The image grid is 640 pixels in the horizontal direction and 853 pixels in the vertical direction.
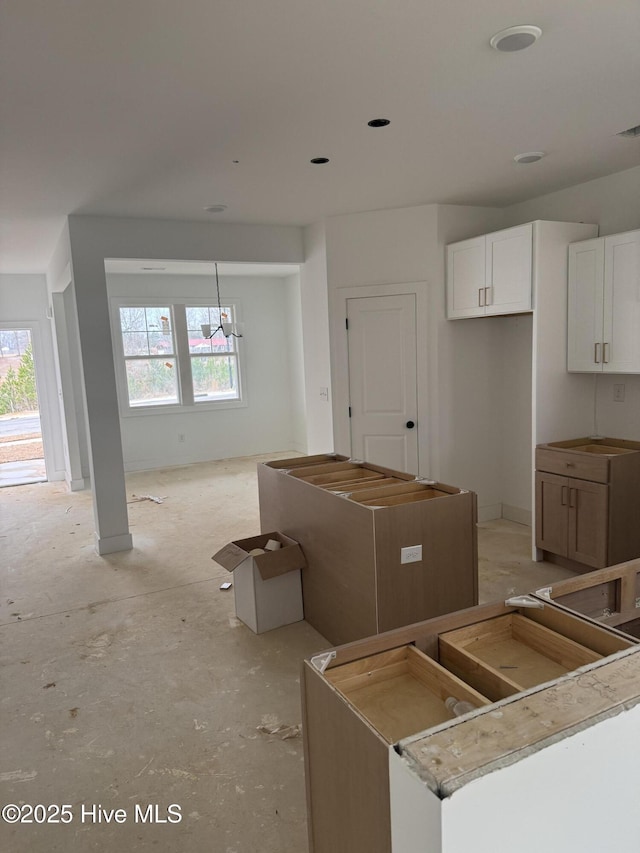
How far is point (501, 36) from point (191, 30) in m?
1.14

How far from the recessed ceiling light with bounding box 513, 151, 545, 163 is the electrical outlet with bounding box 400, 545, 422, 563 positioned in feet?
8.29

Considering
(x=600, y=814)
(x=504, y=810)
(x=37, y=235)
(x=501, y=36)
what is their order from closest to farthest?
1. (x=504, y=810)
2. (x=600, y=814)
3. (x=501, y=36)
4. (x=37, y=235)

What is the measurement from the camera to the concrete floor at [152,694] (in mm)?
2041

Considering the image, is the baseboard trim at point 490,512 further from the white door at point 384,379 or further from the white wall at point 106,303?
the white wall at point 106,303

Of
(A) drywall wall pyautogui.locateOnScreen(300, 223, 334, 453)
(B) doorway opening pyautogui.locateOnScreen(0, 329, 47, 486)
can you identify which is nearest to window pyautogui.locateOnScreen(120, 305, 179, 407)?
(B) doorway opening pyautogui.locateOnScreen(0, 329, 47, 486)

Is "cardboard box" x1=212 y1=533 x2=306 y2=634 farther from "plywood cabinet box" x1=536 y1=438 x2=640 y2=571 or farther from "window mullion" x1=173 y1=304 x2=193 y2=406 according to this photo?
"window mullion" x1=173 y1=304 x2=193 y2=406

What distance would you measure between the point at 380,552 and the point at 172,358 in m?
6.39

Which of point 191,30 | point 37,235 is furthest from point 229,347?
point 191,30

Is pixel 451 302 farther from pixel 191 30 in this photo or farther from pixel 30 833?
pixel 30 833

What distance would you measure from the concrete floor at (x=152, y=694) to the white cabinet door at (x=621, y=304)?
151 centimetres

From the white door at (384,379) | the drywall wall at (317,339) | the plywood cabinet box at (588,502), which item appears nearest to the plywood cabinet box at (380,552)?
the plywood cabinet box at (588,502)

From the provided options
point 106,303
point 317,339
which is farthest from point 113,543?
point 317,339

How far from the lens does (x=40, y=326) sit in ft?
24.1

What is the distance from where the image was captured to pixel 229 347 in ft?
28.8
